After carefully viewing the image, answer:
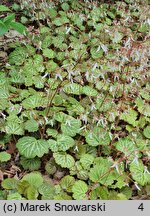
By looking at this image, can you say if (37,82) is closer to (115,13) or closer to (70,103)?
(70,103)

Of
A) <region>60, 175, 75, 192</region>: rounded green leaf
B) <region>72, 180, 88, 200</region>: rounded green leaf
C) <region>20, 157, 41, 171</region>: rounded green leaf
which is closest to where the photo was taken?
<region>72, 180, 88, 200</region>: rounded green leaf

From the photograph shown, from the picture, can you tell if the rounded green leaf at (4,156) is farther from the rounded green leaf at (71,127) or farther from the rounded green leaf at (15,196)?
the rounded green leaf at (71,127)

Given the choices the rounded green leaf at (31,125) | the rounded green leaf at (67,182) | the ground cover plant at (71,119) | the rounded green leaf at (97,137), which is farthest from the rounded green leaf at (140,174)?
the rounded green leaf at (31,125)

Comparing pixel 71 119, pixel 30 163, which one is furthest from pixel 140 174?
pixel 30 163

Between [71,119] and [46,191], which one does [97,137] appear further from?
[46,191]

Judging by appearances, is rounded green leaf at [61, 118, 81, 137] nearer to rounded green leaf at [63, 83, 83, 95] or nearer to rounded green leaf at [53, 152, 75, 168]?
rounded green leaf at [53, 152, 75, 168]

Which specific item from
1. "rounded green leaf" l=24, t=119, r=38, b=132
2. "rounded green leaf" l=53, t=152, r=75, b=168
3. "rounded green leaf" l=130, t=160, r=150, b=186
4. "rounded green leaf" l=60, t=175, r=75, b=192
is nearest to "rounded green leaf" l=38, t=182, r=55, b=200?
"rounded green leaf" l=60, t=175, r=75, b=192

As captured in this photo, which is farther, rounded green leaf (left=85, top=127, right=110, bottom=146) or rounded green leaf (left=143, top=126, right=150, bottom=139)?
rounded green leaf (left=143, top=126, right=150, bottom=139)
